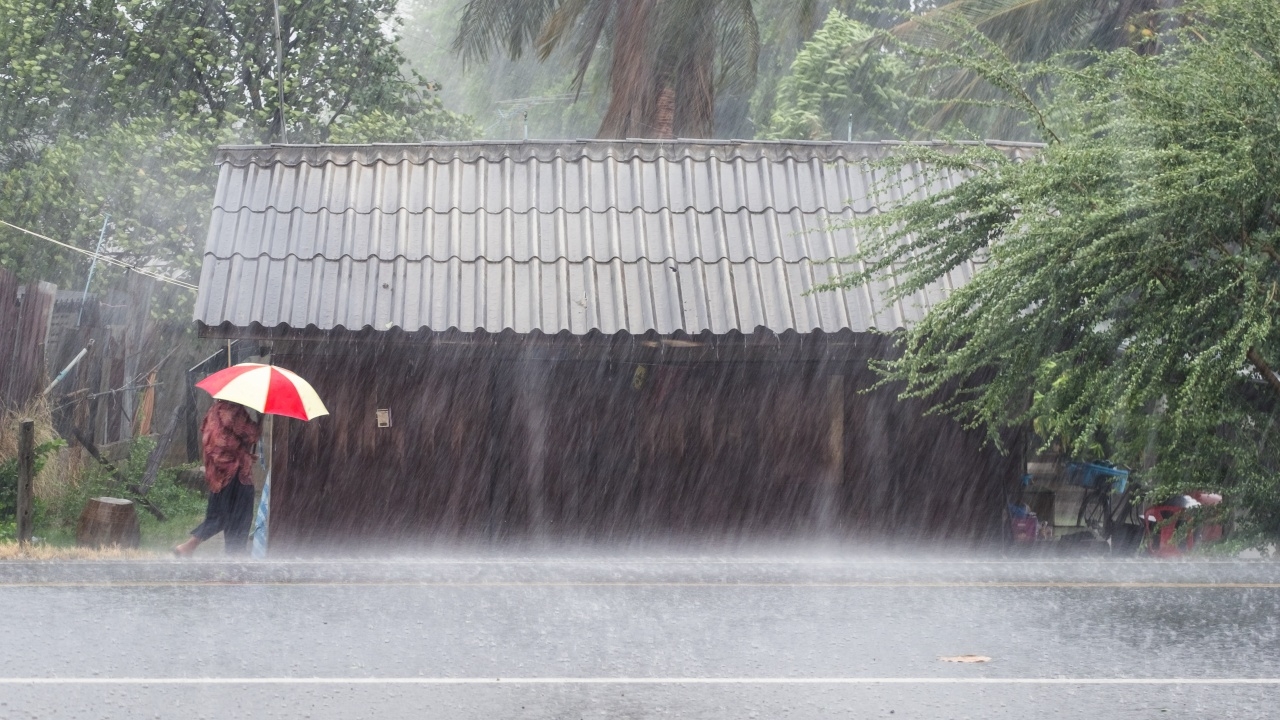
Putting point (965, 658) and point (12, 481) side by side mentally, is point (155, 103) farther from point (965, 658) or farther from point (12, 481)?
point (965, 658)

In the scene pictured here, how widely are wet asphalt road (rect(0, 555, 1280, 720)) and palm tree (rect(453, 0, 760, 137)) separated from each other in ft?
47.8

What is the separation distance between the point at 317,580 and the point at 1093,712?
2.26 meters

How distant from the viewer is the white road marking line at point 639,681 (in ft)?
9.83

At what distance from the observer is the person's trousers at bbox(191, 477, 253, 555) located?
9000mm

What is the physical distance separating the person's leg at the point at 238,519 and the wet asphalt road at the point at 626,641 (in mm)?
4837

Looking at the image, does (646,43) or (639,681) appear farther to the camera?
(646,43)

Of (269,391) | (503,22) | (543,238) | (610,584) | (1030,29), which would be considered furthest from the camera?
(503,22)

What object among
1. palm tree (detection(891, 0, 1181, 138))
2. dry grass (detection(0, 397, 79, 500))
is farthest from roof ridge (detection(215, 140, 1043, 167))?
palm tree (detection(891, 0, 1181, 138))

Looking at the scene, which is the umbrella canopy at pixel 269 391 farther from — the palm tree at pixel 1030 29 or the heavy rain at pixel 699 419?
the palm tree at pixel 1030 29

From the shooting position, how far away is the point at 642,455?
9703 mm

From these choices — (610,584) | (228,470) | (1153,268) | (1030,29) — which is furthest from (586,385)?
(1030,29)

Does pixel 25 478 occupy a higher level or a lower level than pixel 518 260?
lower

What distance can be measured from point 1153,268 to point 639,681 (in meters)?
4.21

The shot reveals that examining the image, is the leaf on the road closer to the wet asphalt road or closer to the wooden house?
the wet asphalt road
